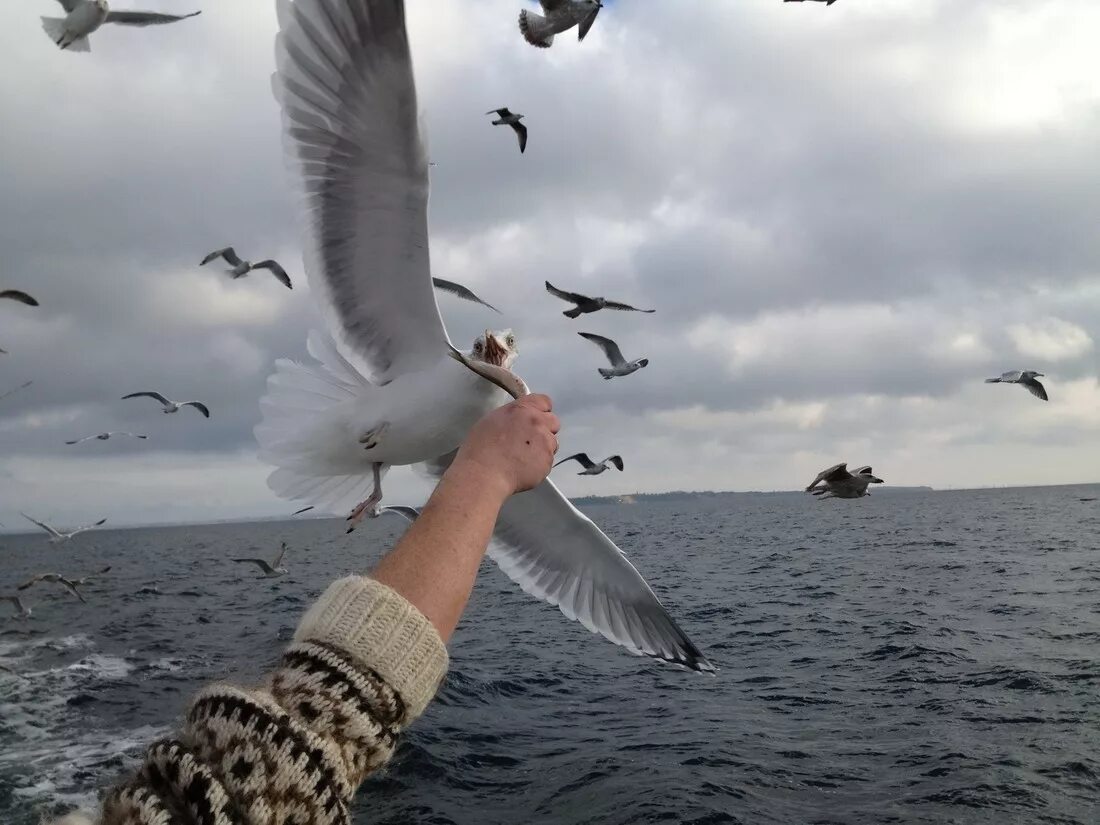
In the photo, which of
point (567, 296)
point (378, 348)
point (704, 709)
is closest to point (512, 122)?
point (567, 296)

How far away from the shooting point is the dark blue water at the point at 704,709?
701 cm

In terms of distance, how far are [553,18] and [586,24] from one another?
0.40 metres

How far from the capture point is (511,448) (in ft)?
5.14

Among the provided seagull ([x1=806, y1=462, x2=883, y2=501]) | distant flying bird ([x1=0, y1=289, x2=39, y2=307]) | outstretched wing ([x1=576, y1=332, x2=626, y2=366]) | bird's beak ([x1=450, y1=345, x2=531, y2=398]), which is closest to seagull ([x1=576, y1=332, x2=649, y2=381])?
outstretched wing ([x1=576, y1=332, x2=626, y2=366])

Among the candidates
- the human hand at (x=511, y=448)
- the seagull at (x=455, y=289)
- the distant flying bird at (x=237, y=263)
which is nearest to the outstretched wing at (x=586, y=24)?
the seagull at (x=455, y=289)

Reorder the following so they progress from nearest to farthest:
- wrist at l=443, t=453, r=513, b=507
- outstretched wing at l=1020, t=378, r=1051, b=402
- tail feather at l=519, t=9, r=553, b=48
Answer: wrist at l=443, t=453, r=513, b=507, tail feather at l=519, t=9, r=553, b=48, outstretched wing at l=1020, t=378, r=1051, b=402

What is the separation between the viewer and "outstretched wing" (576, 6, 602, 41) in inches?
257

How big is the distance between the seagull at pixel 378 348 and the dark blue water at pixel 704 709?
73.5 inches

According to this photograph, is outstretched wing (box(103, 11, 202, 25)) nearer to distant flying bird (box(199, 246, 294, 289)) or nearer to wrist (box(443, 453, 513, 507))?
distant flying bird (box(199, 246, 294, 289))

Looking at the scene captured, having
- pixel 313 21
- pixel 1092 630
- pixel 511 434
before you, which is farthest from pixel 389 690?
pixel 1092 630

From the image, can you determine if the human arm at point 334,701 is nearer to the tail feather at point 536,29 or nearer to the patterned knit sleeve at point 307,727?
the patterned knit sleeve at point 307,727

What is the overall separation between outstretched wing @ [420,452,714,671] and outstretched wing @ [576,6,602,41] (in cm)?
357

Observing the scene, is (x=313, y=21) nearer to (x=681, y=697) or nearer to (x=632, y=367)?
(x=632, y=367)

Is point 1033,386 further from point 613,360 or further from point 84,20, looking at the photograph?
point 84,20
